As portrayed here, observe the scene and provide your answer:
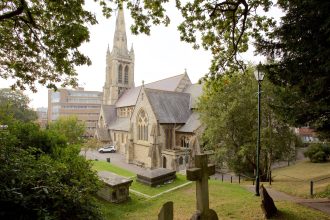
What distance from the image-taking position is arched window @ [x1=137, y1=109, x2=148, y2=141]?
1326 inches

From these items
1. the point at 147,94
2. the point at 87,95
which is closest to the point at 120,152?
the point at 147,94

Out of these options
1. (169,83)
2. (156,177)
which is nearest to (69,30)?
(156,177)

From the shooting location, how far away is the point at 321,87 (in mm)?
6941

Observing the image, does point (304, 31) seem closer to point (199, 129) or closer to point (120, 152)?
point (199, 129)

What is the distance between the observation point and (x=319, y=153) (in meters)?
28.8

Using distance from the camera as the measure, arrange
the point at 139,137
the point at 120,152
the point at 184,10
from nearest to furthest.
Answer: the point at 184,10 < the point at 139,137 < the point at 120,152

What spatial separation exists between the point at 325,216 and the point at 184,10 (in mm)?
8593

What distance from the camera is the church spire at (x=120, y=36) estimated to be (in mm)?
54500

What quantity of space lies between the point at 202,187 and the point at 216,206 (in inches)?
172

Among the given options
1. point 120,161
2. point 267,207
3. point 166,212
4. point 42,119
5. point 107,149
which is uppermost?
point 42,119

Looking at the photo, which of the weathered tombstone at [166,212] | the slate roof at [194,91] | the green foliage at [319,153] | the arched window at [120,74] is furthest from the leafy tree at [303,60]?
the arched window at [120,74]

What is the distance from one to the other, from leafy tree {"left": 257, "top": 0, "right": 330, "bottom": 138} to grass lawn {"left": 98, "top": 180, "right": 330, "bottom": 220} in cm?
345

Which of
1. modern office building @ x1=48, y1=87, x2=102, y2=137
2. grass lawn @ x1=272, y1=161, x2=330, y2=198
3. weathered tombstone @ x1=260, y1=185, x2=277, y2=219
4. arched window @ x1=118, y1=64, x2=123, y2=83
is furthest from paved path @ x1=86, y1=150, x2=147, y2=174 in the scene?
modern office building @ x1=48, y1=87, x2=102, y2=137

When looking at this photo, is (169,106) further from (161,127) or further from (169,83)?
(169,83)
